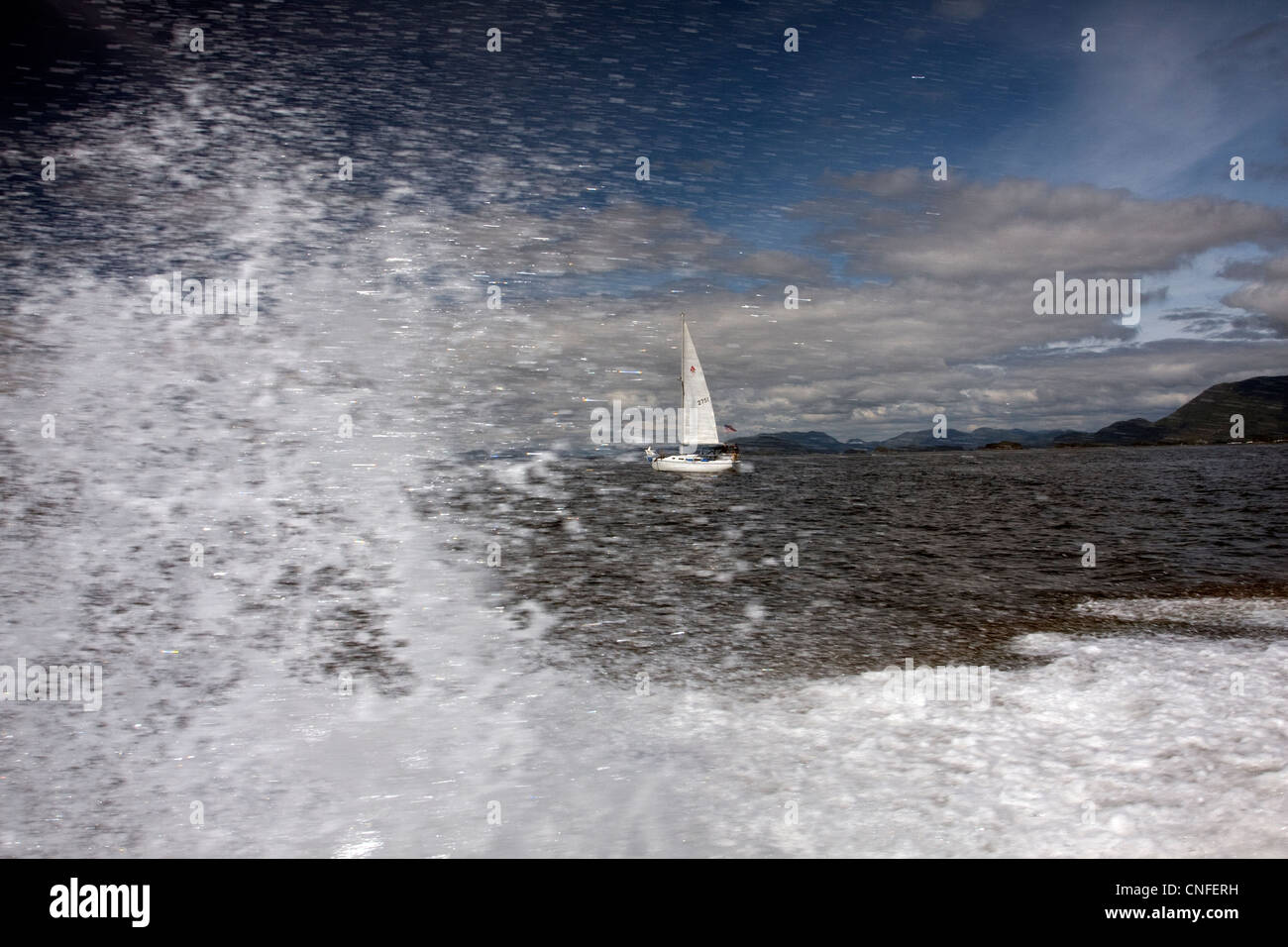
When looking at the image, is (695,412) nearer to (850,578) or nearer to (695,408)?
(695,408)

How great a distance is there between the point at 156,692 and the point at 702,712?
6346 mm

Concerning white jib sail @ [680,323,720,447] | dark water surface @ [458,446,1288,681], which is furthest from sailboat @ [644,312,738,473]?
dark water surface @ [458,446,1288,681]

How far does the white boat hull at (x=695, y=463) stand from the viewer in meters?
83.1

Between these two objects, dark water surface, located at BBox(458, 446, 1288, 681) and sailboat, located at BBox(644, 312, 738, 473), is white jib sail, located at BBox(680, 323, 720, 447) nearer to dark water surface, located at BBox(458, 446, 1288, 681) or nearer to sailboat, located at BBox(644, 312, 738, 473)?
sailboat, located at BBox(644, 312, 738, 473)

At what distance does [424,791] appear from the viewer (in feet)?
17.9

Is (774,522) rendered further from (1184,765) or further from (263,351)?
(1184,765)

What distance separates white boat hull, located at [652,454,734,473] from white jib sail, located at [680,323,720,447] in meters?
4.89

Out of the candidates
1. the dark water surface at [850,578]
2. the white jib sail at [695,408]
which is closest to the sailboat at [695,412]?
the white jib sail at [695,408]

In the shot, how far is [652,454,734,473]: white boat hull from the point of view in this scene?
8312 centimetres

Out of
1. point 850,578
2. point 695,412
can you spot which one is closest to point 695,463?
point 695,412

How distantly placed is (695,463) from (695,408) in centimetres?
1052

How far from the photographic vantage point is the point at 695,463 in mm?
84125

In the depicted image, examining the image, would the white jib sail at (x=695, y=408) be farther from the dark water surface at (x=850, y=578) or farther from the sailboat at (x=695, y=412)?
the dark water surface at (x=850, y=578)
